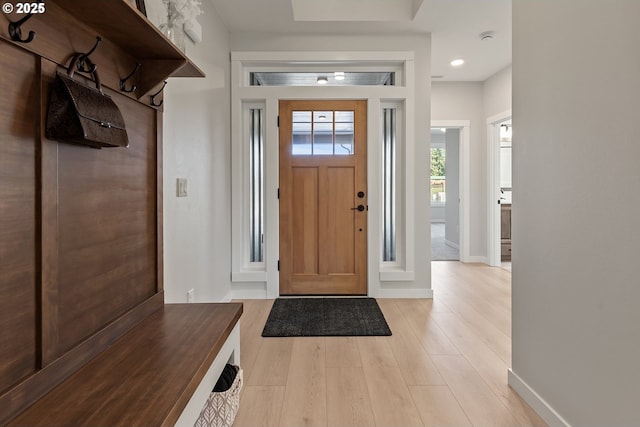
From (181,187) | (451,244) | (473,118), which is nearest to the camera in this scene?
(181,187)

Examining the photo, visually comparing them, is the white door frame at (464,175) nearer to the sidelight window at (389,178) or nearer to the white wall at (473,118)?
the white wall at (473,118)

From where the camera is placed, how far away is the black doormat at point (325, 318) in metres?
2.66

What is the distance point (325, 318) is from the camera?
2982 millimetres

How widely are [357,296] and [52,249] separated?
2.97 m

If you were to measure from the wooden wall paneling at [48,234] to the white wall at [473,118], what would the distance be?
5.05m

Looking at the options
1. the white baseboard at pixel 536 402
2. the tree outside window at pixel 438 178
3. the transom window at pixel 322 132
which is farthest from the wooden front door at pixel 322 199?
the tree outside window at pixel 438 178

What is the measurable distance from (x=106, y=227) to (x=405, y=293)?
2959 millimetres

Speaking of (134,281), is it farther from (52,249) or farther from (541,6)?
(541,6)

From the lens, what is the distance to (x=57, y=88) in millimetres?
941

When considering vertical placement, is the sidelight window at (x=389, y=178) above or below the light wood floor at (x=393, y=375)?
above

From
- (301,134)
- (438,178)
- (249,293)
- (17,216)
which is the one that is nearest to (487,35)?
(301,134)

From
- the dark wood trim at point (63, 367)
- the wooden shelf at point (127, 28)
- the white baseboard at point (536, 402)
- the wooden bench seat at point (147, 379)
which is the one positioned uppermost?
the wooden shelf at point (127, 28)

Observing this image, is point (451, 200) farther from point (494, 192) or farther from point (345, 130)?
point (345, 130)

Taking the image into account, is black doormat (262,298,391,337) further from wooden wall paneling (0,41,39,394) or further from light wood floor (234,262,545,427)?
wooden wall paneling (0,41,39,394)
